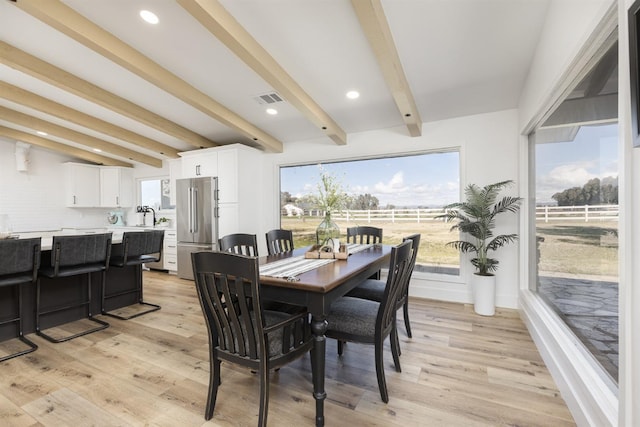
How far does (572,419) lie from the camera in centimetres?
168

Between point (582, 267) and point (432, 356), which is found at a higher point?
point (582, 267)

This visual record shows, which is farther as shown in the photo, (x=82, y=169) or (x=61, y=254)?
(x=82, y=169)

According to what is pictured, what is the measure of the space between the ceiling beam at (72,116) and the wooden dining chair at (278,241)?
3.44 meters

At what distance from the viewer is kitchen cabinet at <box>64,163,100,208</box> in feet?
20.6

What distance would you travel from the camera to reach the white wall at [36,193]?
5625 mm

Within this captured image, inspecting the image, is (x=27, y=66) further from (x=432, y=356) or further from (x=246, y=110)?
(x=432, y=356)

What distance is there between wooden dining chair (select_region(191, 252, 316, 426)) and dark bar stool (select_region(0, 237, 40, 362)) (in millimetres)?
2010

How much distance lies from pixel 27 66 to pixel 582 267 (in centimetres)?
507

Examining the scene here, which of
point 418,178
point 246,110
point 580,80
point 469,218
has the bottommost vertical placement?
point 469,218

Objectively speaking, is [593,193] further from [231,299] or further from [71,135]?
[71,135]

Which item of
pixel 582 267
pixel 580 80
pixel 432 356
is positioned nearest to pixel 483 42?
pixel 580 80

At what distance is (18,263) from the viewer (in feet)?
8.07

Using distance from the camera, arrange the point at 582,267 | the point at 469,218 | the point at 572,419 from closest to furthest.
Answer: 1. the point at 572,419
2. the point at 582,267
3. the point at 469,218

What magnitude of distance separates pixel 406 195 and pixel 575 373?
9.58 ft
